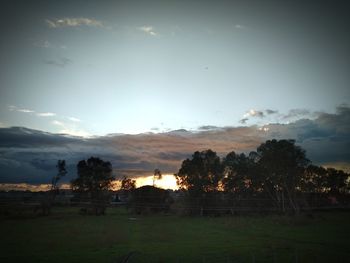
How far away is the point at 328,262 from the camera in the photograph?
24531mm

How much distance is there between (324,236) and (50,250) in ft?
105

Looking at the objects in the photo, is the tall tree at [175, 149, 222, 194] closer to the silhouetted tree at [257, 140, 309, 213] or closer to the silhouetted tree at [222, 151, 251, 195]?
the silhouetted tree at [222, 151, 251, 195]

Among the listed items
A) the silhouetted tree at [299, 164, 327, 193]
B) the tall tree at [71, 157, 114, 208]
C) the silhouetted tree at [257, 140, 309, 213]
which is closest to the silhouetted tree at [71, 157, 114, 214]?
the tall tree at [71, 157, 114, 208]

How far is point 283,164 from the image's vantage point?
265 feet

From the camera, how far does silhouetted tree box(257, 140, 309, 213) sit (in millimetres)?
81062

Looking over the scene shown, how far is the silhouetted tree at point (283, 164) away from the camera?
8106 cm

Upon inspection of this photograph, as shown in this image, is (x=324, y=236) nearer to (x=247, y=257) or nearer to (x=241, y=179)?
(x=247, y=257)

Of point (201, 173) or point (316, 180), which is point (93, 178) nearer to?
point (201, 173)

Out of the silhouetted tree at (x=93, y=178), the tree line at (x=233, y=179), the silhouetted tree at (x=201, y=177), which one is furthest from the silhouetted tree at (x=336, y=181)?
the silhouetted tree at (x=93, y=178)

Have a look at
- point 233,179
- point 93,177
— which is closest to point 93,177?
point 93,177

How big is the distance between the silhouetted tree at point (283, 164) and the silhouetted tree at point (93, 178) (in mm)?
45224

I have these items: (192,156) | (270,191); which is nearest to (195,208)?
(192,156)

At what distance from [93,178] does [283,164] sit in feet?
177

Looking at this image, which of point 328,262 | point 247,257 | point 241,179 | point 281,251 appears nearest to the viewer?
point 328,262
